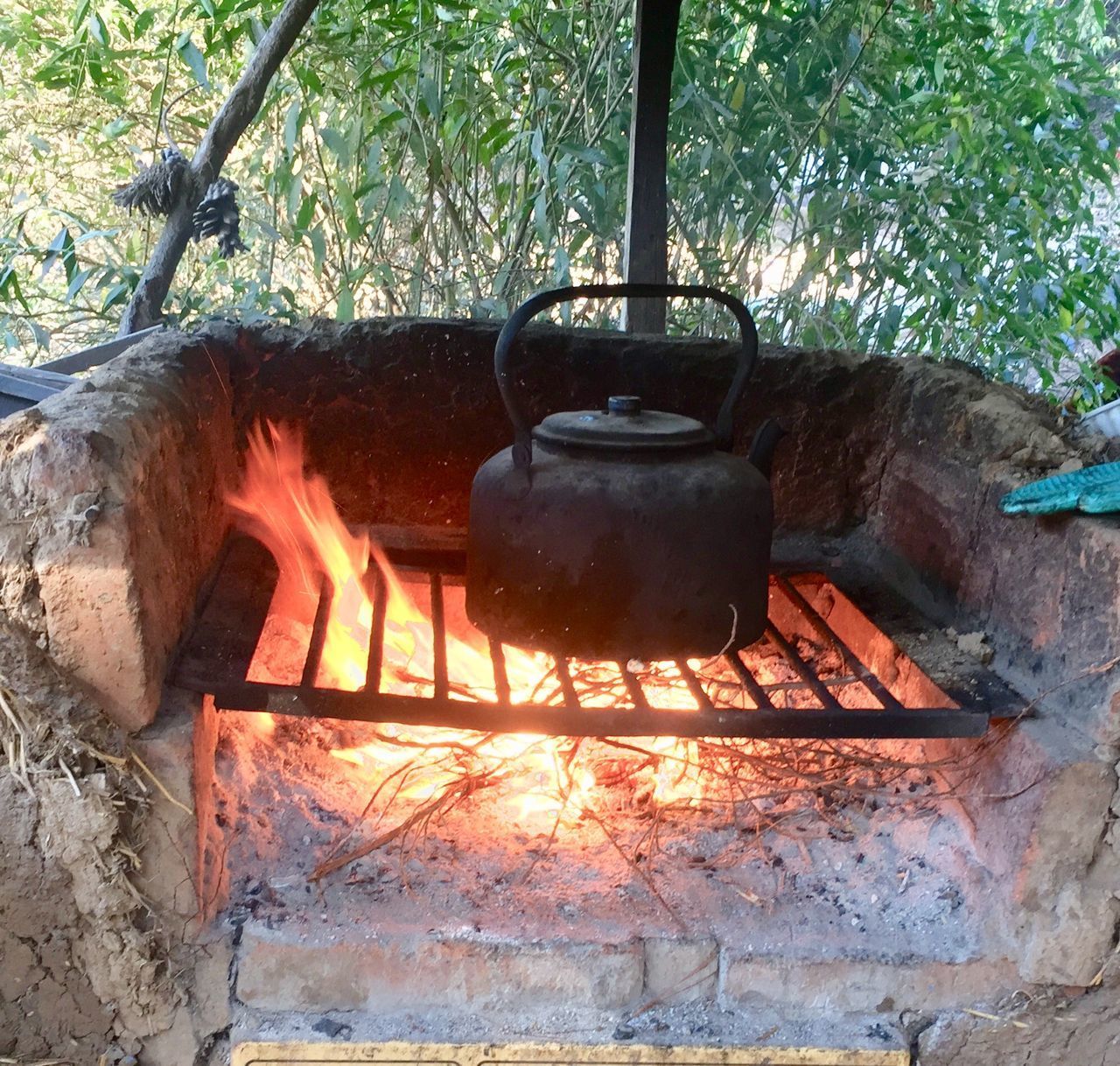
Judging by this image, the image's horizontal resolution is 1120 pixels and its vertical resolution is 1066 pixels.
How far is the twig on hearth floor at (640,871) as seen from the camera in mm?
1438

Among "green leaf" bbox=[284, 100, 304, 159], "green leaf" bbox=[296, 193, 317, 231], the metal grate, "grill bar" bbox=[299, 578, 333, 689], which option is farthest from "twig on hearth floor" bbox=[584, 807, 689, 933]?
"green leaf" bbox=[284, 100, 304, 159]

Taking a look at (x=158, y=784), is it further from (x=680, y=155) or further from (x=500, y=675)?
(x=680, y=155)

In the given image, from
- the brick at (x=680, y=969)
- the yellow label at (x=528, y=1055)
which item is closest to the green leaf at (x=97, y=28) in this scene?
the yellow label at (x=528, y=1055)

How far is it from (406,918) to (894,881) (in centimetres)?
75

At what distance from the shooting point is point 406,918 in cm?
140

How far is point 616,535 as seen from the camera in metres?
1.38

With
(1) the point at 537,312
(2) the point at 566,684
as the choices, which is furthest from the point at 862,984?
(1) the point at 537,312

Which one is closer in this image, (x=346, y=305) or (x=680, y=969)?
(x=680, y=969)

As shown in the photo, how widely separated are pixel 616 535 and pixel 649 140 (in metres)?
1.10

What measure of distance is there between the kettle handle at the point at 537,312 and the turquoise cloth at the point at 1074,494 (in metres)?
0.46

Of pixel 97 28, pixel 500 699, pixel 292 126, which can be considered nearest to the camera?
pixel 500 699

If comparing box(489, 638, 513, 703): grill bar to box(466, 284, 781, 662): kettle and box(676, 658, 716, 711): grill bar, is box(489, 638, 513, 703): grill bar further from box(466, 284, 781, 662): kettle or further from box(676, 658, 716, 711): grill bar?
box(676, 658, 716, 711): grill bar

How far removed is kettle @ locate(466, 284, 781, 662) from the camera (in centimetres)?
139

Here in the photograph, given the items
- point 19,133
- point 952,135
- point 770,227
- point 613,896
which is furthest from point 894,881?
point 19,133
